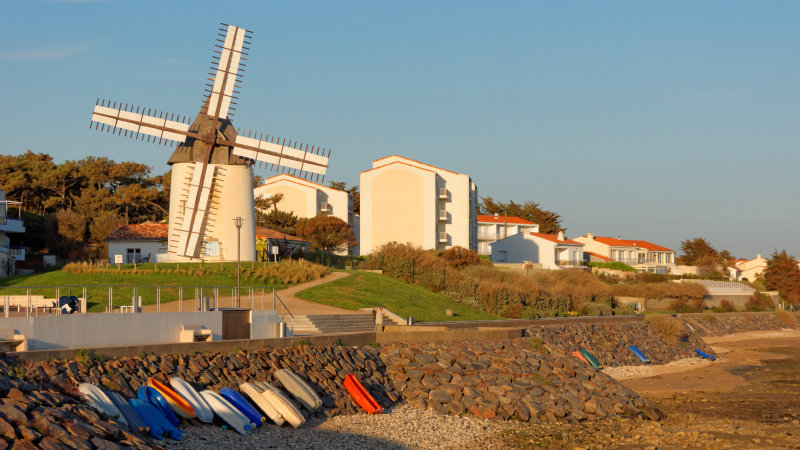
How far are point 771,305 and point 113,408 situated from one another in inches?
2387

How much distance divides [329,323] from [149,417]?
14765 mm

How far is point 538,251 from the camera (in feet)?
265

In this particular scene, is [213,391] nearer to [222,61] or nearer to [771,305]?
[222,61]

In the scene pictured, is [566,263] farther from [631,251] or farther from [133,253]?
[133,253]

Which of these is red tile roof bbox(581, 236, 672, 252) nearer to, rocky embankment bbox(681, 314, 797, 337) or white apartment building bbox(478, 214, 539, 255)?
white apartment building bbox(478, 214, 539, 255)

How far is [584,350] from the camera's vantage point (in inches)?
1367

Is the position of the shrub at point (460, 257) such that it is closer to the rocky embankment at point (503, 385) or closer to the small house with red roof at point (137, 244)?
the small house with red roof at point (137, 244)

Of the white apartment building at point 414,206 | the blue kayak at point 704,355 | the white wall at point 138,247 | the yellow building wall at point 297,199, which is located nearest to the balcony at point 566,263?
the white apartment building at point 414,206

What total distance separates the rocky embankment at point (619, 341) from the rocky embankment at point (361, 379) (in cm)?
412

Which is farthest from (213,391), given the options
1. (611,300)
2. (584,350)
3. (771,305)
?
(771,305)

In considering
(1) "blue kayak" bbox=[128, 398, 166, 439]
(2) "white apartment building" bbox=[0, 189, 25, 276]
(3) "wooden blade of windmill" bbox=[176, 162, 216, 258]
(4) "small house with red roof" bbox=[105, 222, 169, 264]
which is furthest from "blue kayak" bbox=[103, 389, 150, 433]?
(4) "small house with red roof" bbox=[105, 222, 169, 264]

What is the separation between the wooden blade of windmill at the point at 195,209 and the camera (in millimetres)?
38562

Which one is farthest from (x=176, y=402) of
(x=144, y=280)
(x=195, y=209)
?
(x=195, y=209)

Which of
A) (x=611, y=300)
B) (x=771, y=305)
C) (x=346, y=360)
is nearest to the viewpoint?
(x=346, y=360)
